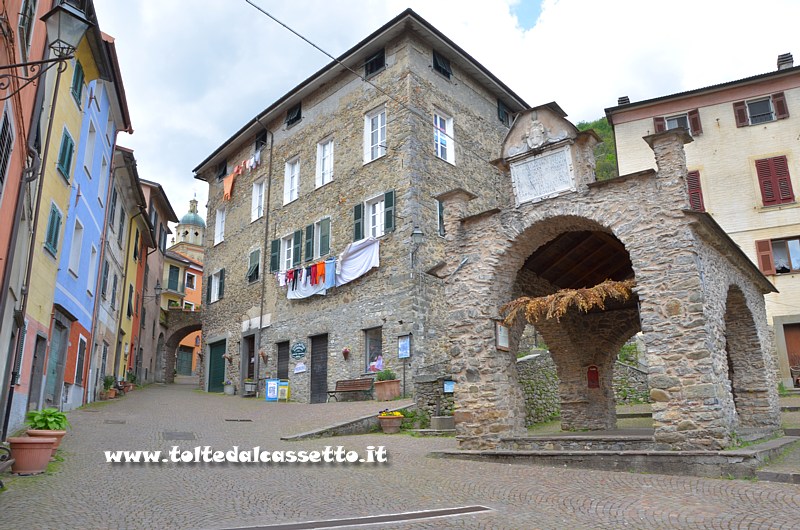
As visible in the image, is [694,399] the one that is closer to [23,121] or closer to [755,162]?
[23,121]

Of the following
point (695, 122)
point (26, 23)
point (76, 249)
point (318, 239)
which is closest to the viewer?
point (26, 23)

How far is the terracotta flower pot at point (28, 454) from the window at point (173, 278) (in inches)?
1385

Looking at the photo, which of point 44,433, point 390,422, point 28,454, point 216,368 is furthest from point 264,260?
point 28,454

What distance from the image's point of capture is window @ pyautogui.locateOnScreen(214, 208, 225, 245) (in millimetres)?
27531

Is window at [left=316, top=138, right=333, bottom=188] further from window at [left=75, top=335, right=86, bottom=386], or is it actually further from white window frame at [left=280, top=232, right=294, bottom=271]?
window at [left=75, top=335, right=86, bottom=386]

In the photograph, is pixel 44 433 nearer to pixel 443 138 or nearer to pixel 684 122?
pixel 443 138

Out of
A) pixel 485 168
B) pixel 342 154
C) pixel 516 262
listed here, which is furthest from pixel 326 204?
pixel 516 262

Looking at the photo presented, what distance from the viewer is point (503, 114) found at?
23016mm

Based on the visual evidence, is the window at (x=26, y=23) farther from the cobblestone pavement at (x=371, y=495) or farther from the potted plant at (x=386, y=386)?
the potted plant at (x=386, y=386)

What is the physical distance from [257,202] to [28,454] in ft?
60.4

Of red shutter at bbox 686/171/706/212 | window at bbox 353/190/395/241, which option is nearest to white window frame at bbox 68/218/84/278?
window at bbox 353/190/395/241

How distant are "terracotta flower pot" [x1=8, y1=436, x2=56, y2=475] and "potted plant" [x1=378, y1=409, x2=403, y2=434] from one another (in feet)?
22.7

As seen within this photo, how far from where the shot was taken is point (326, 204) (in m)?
21.0

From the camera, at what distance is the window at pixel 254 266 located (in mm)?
23672
